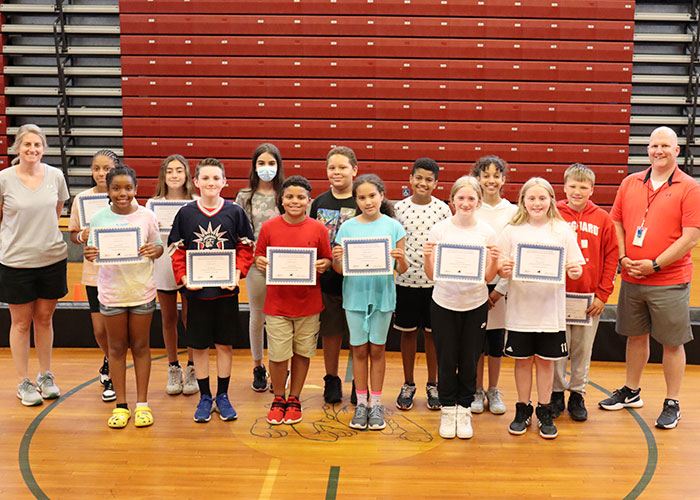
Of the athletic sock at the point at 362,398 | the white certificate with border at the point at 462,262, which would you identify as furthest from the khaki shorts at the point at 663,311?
the athletic sock at the point at 362,398

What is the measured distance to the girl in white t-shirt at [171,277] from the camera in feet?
12.1

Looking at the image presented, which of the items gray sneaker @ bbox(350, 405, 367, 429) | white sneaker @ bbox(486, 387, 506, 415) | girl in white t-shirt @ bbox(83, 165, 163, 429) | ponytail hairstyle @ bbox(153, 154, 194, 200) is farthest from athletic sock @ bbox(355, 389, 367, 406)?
ponytail hairstyle @ bbox(153, 154, 194, 200)

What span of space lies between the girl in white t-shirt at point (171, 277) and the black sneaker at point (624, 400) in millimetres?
2452

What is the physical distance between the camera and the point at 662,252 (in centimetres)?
339

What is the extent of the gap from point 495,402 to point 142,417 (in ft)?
6.39

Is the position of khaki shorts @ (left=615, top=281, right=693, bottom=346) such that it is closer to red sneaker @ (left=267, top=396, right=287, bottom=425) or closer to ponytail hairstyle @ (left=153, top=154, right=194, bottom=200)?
red sneaker @ (left=267, top=396, right=287, bottom=425)

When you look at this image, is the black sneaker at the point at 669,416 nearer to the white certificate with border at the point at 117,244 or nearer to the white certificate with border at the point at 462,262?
the white certificate with border at the point at 462,262

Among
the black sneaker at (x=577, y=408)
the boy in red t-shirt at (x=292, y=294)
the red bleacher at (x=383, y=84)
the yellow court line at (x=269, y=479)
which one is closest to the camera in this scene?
the yellow court line at (x=269, y=479)

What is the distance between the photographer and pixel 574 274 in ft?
10.2

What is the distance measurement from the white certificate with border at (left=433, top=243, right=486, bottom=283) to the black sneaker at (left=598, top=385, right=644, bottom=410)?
4.32ft

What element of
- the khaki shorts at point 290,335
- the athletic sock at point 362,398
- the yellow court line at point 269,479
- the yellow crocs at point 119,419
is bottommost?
the yellow court line at point 269,479

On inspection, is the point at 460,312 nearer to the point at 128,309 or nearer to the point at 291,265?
the point at 291,265

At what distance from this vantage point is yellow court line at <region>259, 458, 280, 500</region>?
8.82 ft

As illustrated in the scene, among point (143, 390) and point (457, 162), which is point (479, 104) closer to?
point (457, 162)
